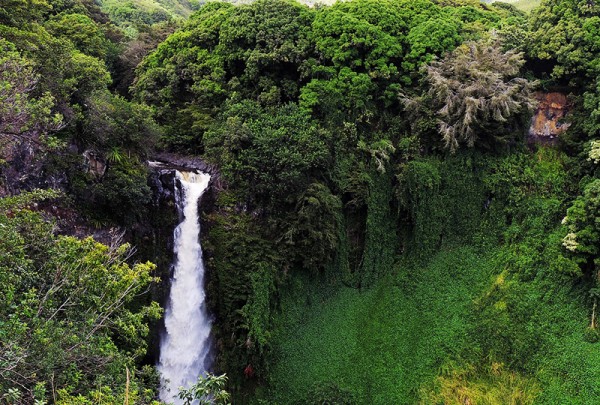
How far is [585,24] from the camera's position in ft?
61.9

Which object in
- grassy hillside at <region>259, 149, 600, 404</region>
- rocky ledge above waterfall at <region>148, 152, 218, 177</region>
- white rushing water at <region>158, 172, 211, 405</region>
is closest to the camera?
grassy hillside at <region>259, 149, 600, 404</region>

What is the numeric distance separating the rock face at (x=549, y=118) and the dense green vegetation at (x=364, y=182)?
0.56 m

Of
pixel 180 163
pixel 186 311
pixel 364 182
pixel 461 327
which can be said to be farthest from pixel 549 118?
pixel 186 311

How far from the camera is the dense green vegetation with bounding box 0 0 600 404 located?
618 inches

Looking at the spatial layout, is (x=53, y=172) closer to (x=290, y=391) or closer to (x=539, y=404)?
(x=290, y=391)

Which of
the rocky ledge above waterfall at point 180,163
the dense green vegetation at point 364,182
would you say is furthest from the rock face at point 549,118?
the rocky ledge above waterfall at point 180,163

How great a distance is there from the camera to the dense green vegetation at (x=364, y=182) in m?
15.7

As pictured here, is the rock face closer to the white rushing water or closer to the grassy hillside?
the grassy hillside

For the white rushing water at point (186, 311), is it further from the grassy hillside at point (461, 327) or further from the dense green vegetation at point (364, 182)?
the grassy hillside at point (461, 327)

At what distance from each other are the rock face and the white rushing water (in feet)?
49.8

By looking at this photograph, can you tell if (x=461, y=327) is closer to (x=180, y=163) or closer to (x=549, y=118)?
(x=549, y=118)

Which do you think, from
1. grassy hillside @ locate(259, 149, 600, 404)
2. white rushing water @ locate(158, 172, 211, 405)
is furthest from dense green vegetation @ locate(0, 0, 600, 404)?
white rushing water @ locate(158, 172, 211, 405)

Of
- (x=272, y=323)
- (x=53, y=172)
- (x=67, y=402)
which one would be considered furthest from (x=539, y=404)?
(x=53, y=172)

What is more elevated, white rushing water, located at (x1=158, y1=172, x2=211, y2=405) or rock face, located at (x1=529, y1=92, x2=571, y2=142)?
rock face, located at (x1=529, y1=92, x2=571, y2=142)
